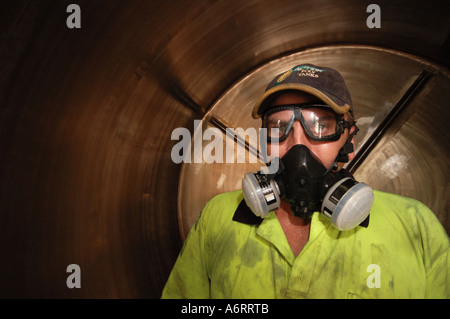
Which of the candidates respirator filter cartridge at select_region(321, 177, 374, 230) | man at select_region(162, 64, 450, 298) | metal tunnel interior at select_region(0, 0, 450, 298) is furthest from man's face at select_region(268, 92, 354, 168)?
metal tunnel interior at select_region(0, 0, 450, 298)

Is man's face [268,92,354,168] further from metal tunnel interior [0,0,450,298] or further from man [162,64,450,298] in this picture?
metal tunnel interior [0,0,450,298]

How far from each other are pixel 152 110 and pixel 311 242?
1.20 metres

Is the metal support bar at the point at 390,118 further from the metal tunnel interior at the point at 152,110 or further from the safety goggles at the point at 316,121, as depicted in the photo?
the safety goggles at the point at 316,121

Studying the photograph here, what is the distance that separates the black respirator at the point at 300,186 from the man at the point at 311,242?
0.03 ft

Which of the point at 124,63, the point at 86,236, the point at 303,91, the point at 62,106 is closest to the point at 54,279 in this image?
the point at 86,236

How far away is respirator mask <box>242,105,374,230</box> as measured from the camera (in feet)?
3.86

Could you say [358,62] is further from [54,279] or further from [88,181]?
[54,279]

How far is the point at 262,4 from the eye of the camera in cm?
159

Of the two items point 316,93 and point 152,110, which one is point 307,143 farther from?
point 152,110

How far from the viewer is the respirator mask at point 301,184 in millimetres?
1176

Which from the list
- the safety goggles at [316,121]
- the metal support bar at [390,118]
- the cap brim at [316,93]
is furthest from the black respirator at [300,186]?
the metal support bar at [390,118]

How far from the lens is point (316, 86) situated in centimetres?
127

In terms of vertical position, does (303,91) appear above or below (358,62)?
below

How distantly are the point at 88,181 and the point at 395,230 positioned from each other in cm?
157
